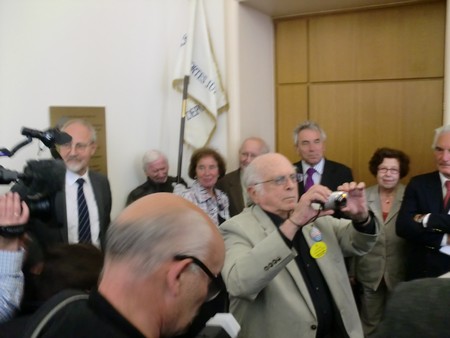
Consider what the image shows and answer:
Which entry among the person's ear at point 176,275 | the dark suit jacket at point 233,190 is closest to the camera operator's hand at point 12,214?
the person's ear at point 176,275

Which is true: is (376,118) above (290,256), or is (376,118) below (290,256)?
above

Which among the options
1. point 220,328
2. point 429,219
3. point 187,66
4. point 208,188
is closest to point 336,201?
point 220,328

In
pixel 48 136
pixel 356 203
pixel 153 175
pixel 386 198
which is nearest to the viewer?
pixel 356 203

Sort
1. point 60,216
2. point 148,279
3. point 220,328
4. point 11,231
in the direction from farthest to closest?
1. point 60,216
2. point 11,231
3. point 220,328
4. point 148,279

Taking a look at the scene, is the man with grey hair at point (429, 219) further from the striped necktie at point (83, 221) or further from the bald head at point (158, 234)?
the bald head at point (158, 234)

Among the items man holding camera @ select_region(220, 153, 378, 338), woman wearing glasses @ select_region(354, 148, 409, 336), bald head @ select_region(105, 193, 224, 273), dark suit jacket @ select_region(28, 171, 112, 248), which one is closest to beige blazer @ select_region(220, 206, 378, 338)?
man holding camera @ select_region(220, 153, 378, 338)

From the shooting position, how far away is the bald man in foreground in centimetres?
88

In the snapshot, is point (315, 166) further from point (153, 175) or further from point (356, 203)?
point (356, 203)

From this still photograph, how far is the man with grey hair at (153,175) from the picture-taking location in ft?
12.1

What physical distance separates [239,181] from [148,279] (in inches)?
100

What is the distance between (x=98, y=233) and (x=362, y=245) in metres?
1.38

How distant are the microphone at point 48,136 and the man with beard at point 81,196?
399 millimetres

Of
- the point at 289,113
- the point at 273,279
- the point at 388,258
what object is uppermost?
the point at 289,113

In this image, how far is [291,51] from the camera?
4.27 meters
